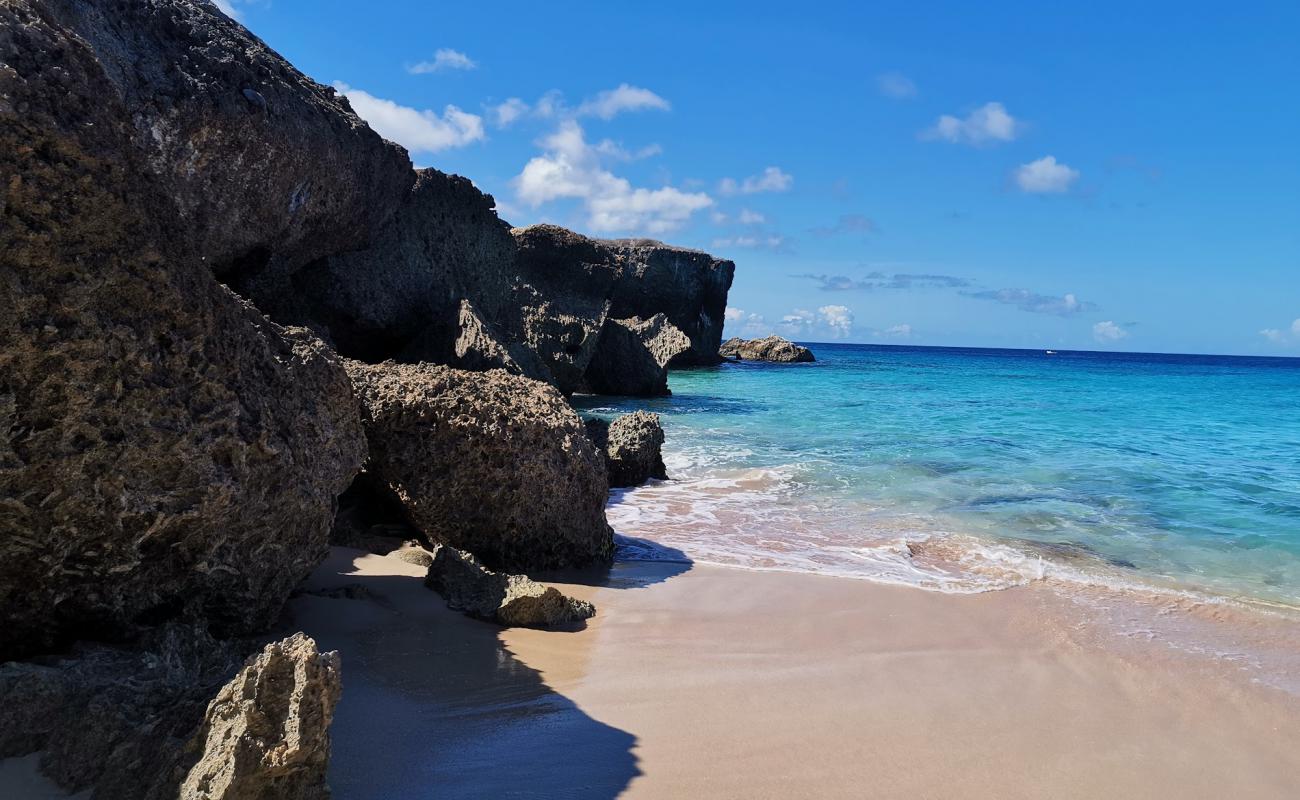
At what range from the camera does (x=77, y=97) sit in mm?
2414

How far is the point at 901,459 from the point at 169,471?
9.67 metres

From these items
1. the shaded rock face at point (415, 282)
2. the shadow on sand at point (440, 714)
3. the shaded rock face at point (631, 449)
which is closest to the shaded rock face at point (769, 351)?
the shaded rock face at point (415, 282)

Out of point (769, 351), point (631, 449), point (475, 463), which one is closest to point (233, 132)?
point (475, 463)

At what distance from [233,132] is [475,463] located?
3.94 m

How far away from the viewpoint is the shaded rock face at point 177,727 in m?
1.97

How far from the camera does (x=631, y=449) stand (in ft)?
27.9

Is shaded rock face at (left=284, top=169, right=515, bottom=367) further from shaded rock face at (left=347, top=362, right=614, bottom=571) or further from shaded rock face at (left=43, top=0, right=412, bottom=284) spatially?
shaded rock face at (left=347, top=362, right=614, bottom=571)

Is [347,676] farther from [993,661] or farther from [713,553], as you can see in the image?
[713,553]

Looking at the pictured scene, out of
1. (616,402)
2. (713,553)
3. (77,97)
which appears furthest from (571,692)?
(616,402)

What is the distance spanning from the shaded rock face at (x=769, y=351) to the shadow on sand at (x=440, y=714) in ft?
156

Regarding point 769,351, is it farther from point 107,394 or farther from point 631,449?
point 107,394

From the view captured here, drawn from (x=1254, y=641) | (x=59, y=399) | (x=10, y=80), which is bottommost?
(x=1254, y=641)

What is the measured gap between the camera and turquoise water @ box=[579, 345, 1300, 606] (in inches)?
239

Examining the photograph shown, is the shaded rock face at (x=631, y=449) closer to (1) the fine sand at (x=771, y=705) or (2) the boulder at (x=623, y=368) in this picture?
(1) the fine sand at (x=771, y=705)
